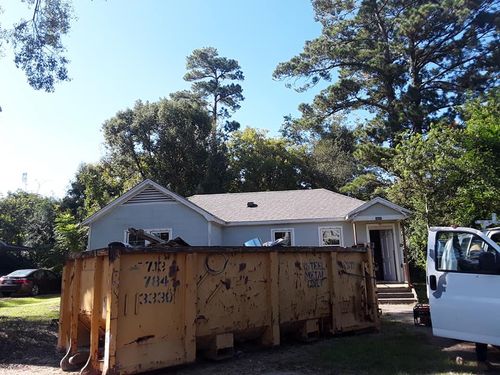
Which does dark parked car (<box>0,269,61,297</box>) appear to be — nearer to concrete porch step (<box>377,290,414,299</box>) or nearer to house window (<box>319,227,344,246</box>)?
house window (<box>319,227,344,246</box>)

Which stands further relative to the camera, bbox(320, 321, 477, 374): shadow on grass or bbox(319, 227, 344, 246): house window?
Result: bbox(319, 227, 344, 246): house window

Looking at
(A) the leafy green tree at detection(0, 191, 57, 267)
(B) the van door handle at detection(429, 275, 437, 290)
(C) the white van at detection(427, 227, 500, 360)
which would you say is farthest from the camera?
(A) the leafy green tree at detection(0, 191, 57, 267)

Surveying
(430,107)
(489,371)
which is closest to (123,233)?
(489,371)

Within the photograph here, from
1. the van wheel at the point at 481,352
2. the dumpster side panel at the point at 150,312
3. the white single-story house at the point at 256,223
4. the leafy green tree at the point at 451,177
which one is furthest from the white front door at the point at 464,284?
the leafy green tree at the point at 451,177

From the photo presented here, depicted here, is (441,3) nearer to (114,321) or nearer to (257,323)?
(257,323)

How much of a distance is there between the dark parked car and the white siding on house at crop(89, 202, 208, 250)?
507cm

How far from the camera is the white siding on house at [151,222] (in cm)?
1926

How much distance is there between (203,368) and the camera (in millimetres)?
6324

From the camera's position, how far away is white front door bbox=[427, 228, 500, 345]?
5.90m

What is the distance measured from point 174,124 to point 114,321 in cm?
3178

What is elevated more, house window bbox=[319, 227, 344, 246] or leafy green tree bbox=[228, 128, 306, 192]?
leafy green tree bbox=[228, 128, 306, 192]

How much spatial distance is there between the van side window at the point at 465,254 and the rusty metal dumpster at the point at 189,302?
2351 mm

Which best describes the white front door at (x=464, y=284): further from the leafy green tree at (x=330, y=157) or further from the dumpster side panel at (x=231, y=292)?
the leafy green tree at (x=330, y=157)

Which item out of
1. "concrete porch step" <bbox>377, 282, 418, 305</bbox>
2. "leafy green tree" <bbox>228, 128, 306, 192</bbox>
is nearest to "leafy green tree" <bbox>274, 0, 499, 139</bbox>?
"leafy green tree" <bbox>228, 128, 306, 192</bbox>
